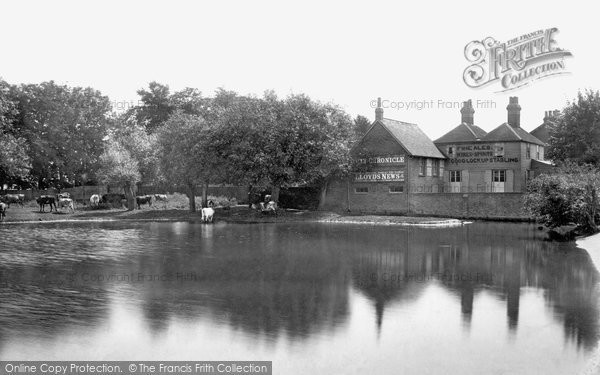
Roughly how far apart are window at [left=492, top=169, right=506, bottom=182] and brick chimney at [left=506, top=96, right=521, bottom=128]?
20.7 ft

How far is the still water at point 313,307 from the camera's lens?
9078mm

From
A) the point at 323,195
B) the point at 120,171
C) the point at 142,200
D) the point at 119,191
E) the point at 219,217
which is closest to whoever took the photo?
the point at 219,217

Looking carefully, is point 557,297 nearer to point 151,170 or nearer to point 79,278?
point 79,278

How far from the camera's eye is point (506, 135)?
5172 centimetres

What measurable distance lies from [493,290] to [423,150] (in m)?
38.2

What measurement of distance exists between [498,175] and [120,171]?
34.9m

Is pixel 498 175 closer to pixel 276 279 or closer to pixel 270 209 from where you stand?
pixel 270 209

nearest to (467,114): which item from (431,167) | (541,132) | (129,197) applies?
(431,167)

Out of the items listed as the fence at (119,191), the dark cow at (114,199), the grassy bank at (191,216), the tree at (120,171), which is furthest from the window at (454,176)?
the dark cow at (114,199)

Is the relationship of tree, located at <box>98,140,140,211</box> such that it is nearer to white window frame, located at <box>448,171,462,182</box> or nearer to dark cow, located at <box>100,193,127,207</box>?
dark cow, located at <box>100,193,127,207</box>

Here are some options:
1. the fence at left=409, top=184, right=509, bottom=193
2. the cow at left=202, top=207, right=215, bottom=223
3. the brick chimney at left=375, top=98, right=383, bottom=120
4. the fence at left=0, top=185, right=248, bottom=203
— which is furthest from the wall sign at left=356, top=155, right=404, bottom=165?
the fence at left=0, top=185, right=248, bottom=203

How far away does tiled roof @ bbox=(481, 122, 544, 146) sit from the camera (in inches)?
2016

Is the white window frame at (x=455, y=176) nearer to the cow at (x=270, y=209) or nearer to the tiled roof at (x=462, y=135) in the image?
the tiled roof at (x=462, y=135)

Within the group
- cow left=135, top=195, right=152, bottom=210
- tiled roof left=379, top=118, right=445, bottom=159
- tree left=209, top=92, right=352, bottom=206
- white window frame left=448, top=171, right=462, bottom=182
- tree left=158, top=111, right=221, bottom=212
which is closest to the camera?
tree left=209, top=92, right=352, bottom=206
